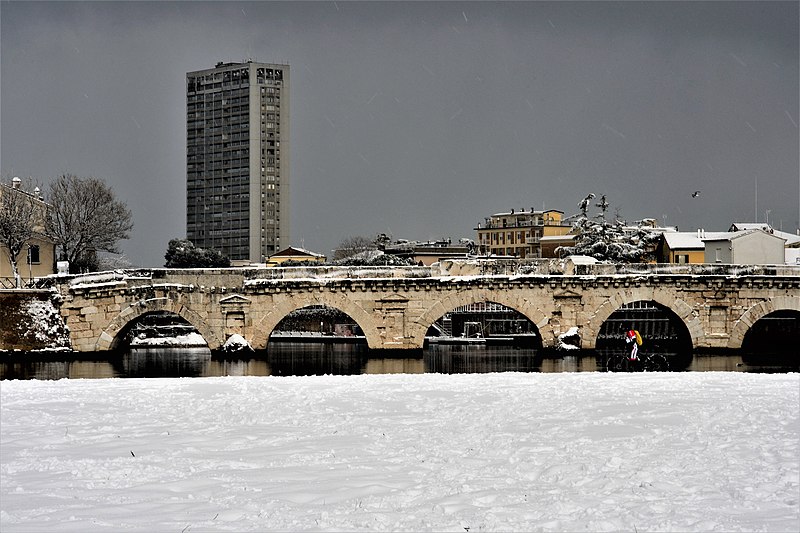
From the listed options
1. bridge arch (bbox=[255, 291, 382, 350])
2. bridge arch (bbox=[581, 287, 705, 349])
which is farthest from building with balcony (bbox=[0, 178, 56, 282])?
bridge arch (bbox=[581, 287, 705, 349])

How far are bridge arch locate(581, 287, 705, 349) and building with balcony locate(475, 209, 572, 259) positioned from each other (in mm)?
53322

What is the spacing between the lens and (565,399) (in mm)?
18312

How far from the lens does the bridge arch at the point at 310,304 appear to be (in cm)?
3719

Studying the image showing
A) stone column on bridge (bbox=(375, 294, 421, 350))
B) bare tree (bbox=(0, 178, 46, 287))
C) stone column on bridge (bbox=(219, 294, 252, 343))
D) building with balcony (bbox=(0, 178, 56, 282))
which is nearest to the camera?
stone column on bridge (bbox=(375, 294, 421, 350))

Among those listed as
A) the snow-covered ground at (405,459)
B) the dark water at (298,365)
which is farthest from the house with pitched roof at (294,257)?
the snow-covered ground at (405,459)

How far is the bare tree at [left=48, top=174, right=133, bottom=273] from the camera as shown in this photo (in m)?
52.5

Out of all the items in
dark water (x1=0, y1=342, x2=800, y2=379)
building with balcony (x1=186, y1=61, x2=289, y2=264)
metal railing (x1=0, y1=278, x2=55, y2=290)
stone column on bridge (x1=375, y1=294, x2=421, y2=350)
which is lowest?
dark water (x1=0, y1=342, x2=800, y2=379)

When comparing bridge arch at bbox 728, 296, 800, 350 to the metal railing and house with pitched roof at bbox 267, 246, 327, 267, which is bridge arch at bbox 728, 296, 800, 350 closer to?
the metal railing

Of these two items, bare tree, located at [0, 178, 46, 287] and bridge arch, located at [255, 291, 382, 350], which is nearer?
bridge arch, located at [255, 291, 382, 350]

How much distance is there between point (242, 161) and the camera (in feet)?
416

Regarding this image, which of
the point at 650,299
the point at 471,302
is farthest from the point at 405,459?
the point at 650,299

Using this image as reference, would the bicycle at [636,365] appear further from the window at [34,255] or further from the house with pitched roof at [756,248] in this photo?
the window at [34,255]

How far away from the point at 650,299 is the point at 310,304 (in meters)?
14.6

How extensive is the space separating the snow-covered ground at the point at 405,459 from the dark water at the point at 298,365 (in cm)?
1325
